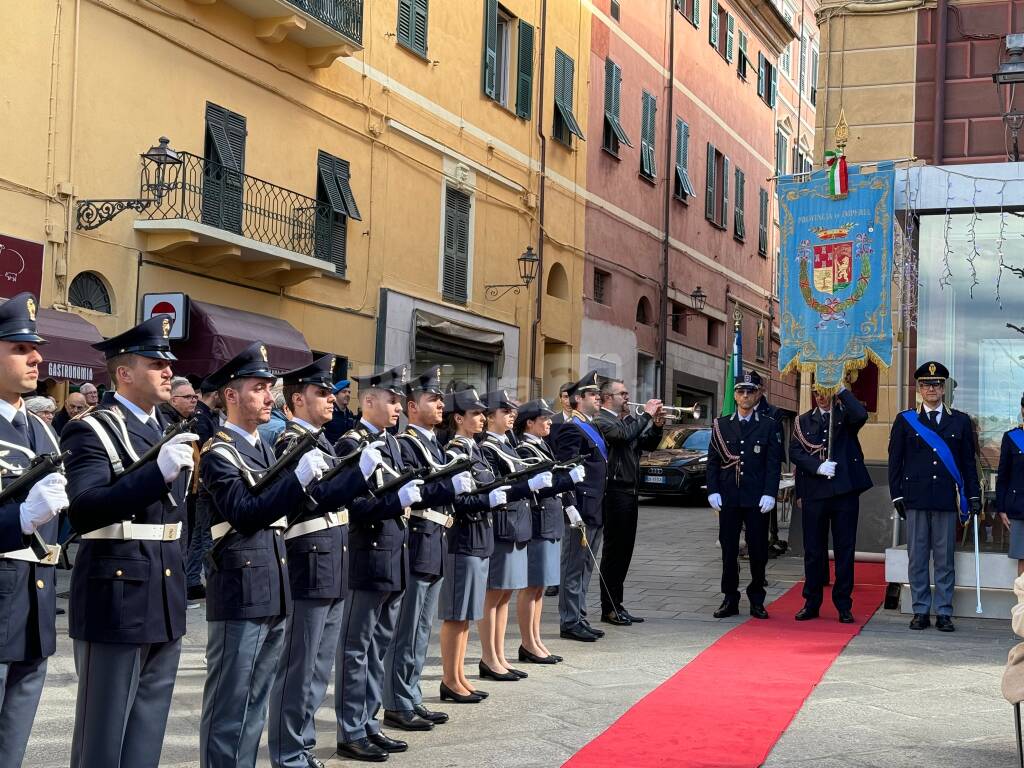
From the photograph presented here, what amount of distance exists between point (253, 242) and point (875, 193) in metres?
7.97

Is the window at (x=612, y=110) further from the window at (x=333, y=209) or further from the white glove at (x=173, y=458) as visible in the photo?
the white glove at (x=173, y=458)

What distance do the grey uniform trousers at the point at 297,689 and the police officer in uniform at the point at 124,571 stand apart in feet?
2.71

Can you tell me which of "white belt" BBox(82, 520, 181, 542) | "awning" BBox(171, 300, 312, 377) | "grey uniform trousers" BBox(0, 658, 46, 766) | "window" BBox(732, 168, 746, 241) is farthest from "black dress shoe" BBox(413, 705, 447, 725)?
"window" BBox(732, 168, 746, 241)

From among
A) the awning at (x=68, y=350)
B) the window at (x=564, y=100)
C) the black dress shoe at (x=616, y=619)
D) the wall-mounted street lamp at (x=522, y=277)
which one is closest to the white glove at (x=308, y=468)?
the black dress shoe at (x=616, y=619)

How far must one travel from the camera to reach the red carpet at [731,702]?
6.32 metres

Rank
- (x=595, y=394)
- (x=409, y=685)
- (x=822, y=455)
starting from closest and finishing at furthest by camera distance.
A: 1. (x=409, y=685)
2. (x=595, y=394)
3. (x=822, y=455)

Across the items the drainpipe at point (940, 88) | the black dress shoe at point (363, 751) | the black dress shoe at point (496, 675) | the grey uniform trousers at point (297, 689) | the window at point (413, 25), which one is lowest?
the black dress shoe at point (363, 751)

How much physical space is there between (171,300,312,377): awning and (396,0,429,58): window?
18.4 feet

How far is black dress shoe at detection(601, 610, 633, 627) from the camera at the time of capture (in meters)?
10.5

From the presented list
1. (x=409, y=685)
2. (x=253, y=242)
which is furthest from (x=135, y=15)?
(x=409, y=685)

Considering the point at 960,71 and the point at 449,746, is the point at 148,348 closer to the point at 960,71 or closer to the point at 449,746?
the point at 449,746

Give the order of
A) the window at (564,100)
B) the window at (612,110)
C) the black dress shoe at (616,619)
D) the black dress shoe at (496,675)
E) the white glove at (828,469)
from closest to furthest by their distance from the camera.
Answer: the black dress shoe at (496,675) < the black dress shoe at (616,619) < the white glove at (828,469) < the window at (564,100) < the window at (612,110)

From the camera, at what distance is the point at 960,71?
14859 millimetres

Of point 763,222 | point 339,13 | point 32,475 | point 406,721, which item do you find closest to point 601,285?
point 339,13
